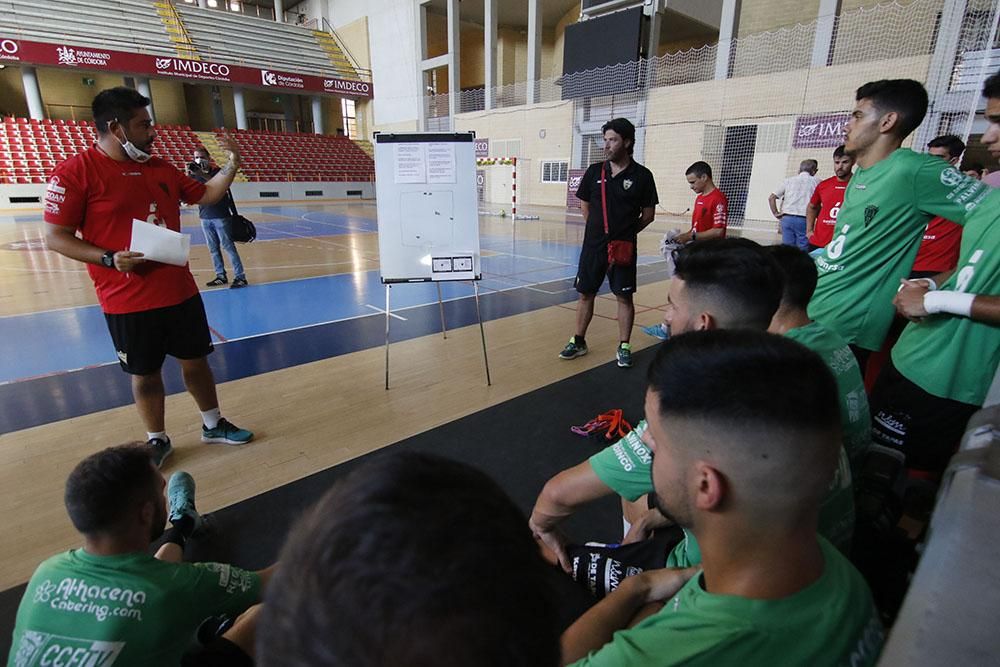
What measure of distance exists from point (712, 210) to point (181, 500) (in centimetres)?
464

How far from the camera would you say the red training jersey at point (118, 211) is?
224 centimetres

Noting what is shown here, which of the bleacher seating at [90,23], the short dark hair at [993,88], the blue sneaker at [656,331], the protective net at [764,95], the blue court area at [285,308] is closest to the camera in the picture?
the short dark hair at [993,88]

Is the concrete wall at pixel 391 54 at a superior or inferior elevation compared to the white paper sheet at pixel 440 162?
superior

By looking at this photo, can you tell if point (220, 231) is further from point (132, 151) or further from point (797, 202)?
point (797, 202)

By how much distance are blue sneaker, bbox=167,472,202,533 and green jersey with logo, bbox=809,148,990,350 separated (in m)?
2.87

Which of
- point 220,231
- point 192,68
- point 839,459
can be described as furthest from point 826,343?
point 192,68

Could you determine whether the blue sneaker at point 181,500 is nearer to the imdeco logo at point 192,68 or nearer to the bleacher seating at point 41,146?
the bleacher seating at point 41,146

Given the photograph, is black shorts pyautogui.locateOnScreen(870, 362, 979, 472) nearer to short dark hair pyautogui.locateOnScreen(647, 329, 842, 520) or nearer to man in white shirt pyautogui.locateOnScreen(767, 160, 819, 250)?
short dark hair pyautogui.locateOnScreen(647, 329, 842, 520)

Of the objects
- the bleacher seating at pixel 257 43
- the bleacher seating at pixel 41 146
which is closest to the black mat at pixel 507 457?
the bleacher seating at pixel 41 146

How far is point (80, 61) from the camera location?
18.0 metres

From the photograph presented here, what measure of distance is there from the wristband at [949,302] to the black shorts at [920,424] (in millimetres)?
304

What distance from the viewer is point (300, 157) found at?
22.1m

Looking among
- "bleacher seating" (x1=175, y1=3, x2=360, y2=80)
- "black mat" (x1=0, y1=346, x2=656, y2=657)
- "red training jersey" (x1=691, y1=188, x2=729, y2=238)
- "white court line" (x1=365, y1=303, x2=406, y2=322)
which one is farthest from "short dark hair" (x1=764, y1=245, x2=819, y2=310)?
"bleacher seating" (x1=175, y1=3, x2=360, y2=80)

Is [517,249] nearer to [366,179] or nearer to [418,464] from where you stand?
[418,464]
